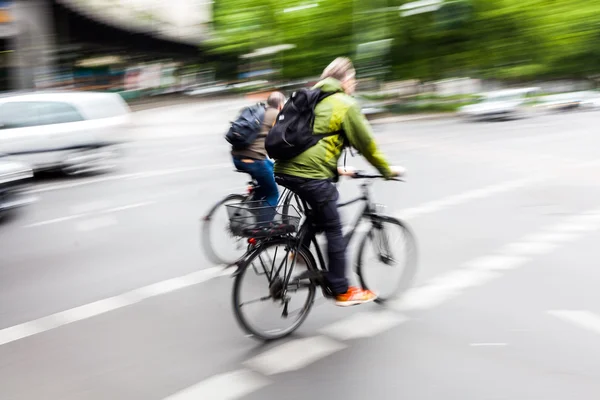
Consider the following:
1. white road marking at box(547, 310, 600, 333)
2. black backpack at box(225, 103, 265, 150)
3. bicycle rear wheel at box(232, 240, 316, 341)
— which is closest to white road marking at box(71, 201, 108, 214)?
black backpack at box(225, 103, 265, 150)

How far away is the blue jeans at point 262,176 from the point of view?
232 inches

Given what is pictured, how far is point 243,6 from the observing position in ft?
76.3

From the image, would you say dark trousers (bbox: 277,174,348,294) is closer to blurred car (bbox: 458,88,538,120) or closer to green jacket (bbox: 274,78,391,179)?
green jacket (bbox: 274,78,391,179)

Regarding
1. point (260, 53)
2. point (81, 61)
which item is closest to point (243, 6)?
point (260, 53)

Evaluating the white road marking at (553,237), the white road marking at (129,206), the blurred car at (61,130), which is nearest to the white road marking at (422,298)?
the white road marking at (553,237)

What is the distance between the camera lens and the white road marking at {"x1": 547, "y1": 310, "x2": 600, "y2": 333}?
4.58 m

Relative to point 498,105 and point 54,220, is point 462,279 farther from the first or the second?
point 498,105

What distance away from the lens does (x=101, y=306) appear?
5184 millimetres

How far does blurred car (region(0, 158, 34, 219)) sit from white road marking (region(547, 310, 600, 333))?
241 inches

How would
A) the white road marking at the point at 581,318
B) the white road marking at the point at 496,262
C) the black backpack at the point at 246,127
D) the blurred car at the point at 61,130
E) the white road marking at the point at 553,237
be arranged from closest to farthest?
1. the white road marking at the point at 581,318
2. the black backpack at the point at 246,127
3. the white road marking at the point at 496,262
4. the white road marking at the point at 553,237
5. the blurred car at the point at 61,130

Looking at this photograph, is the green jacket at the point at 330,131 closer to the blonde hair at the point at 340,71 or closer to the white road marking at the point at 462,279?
the blonde hair at the point at 340,71

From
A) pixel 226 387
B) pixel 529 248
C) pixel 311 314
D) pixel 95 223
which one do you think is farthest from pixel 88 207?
pixel 226 387

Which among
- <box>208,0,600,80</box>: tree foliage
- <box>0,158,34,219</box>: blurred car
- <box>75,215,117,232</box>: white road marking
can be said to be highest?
<box>208,0,600,80</box>: tree foliage

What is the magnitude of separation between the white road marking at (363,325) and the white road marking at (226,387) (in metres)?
0.76
